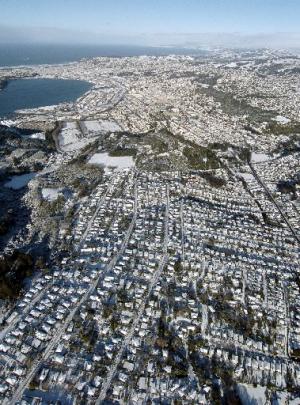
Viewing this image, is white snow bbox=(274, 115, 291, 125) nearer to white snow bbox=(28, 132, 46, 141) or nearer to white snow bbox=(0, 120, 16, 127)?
white snow bbox=(28, 132, 46, 141)

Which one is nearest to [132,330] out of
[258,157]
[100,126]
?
[258,157]

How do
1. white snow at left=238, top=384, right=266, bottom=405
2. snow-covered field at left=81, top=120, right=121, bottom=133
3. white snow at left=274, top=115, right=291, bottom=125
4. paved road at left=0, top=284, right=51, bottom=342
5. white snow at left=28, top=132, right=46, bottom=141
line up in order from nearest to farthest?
white snow at left=238, top=384, right=266, bottom=405, paved road at left=0, top=284, right=51, bottom=342, white snow at left=28, top=132, right=46, bottom=141, snow-covered field at left=81, top=120, right=121, bottom=133, white snow at left=274, top=115, right=291, bottom=125

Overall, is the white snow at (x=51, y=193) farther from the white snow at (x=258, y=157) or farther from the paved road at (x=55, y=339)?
the white snow at (x=258, y=157)

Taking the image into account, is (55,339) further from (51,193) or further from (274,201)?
(274,201)

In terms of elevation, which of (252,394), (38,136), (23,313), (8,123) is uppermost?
(8,123)

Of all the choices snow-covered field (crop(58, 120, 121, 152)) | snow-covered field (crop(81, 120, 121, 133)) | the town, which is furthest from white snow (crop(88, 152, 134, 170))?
snow-covered field (crop(81, 120, 121, 133))

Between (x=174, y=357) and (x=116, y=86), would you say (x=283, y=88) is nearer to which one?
(x=116, y=86)
